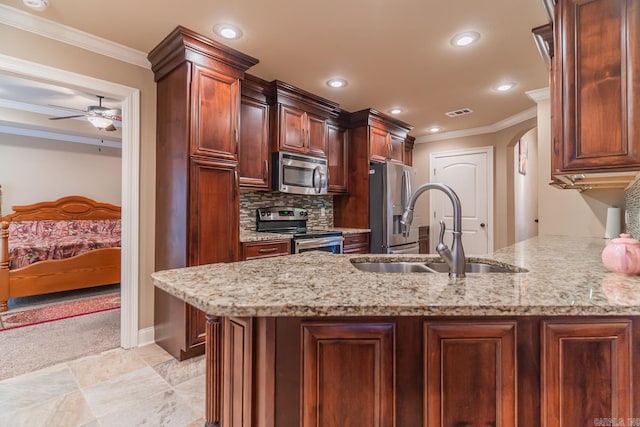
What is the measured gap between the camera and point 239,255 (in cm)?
262

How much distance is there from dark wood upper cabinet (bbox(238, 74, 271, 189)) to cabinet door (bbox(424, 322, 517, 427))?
242cm

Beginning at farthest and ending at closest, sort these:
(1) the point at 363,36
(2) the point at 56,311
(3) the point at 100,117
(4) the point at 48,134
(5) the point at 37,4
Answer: (4) the point at 48,134
(3) the point at 100,117
(2) the point at 56,311
(1) the point at 363,36
(5) the point at 37,4

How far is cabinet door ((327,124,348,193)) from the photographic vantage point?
12.9ft

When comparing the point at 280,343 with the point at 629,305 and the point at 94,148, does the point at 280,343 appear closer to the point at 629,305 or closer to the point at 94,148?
the point at 629,305

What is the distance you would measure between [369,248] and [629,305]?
318cm

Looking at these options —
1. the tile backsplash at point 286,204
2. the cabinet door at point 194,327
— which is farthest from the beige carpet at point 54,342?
the tile backsplash at point 286,204

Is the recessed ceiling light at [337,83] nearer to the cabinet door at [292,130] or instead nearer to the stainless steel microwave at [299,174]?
the cabinet door at [292,130]

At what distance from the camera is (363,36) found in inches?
89.7

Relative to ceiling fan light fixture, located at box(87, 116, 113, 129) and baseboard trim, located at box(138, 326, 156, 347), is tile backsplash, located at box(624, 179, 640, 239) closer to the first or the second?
baseboard trim, located at box(138, 326, 156, 347)

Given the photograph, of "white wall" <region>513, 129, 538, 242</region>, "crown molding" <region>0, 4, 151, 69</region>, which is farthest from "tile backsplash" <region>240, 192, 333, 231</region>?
"white wall" <region>513, 129, 538, 242</region>

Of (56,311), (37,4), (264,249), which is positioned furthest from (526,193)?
(56,311)

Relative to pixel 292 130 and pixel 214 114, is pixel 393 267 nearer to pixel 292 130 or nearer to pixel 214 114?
pixel 214 114

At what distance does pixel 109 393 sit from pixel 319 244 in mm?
2013

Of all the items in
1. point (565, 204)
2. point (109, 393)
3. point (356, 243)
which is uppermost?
point (565, 204)
